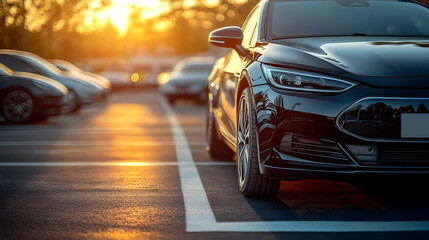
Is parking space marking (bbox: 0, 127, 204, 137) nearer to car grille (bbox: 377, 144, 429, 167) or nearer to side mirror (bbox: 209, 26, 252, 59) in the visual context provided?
side mirror (bbox: 209, 26, 252, 59)

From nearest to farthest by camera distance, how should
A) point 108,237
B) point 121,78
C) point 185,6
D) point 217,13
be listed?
point 108,237 < point 217,13 < point 185,6 < point 121,78

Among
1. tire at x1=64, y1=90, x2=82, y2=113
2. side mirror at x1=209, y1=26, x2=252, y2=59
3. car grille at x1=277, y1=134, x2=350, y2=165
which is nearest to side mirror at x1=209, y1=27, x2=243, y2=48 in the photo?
side mirror at x1=209, y1=26, x2=252, y2=59

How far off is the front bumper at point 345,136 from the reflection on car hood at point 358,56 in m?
0.18

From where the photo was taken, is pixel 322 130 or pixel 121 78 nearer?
pixel 322 130

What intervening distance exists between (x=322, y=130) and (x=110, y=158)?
153 inches

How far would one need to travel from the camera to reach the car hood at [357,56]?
4.58m

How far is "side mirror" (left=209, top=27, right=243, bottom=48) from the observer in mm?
6000

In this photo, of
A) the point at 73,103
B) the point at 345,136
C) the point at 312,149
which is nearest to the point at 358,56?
the point at 345,136

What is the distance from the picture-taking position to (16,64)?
54.3ft

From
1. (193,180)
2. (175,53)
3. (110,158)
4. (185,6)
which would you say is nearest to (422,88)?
(193,180)

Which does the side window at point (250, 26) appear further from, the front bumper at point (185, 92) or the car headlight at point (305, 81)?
the front bumper at point (185, 92)

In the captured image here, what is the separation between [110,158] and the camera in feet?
26.0

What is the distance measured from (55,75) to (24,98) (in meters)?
3.85

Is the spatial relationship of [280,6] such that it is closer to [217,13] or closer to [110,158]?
[110,158]
